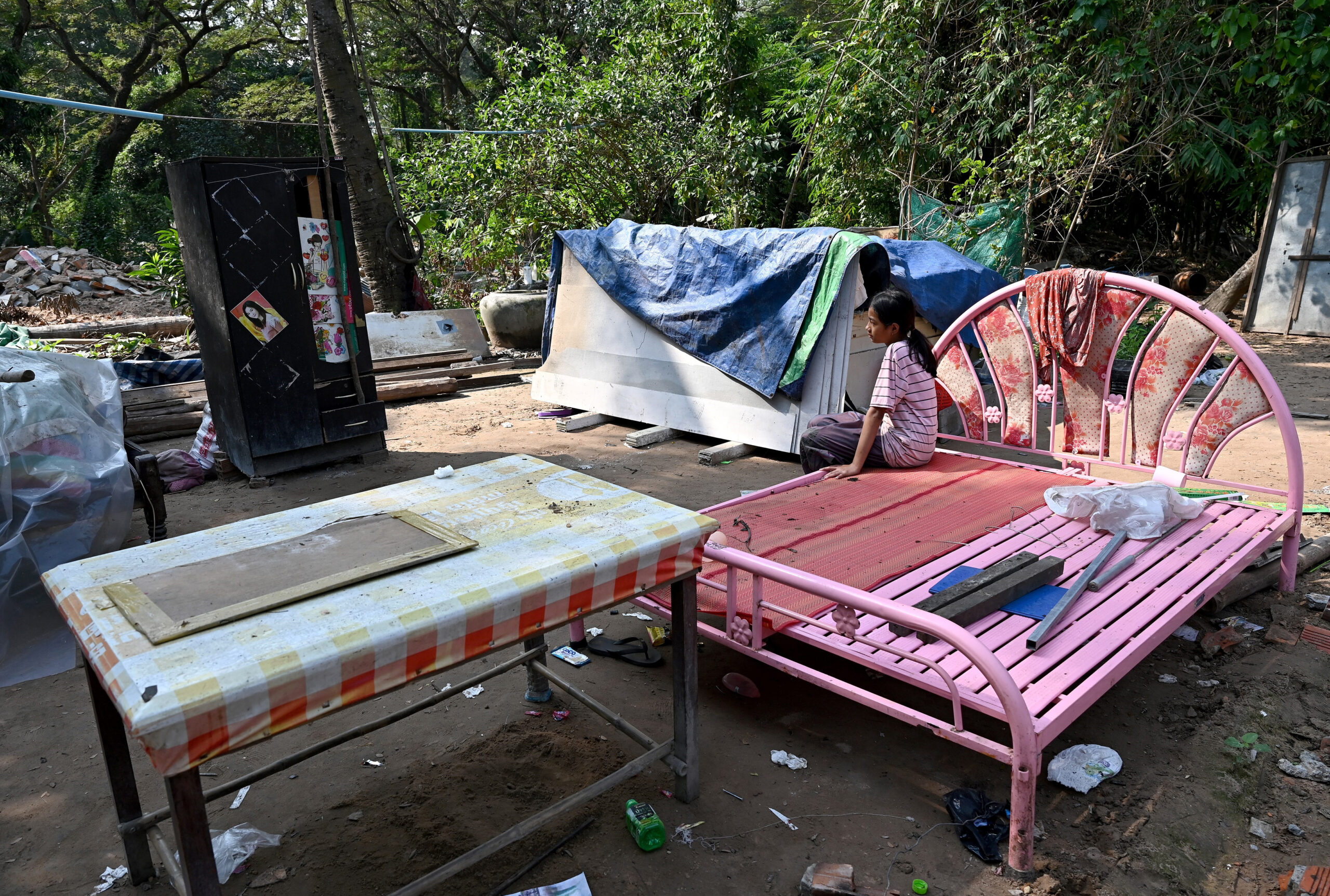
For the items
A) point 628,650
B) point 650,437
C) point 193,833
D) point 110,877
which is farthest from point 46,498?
point 650,437

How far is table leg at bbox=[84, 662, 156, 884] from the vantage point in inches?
81.3

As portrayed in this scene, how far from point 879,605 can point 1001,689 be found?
373mm

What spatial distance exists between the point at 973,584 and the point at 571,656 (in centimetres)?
156

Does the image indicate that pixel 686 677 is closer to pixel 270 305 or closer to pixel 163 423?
pixel 270 305

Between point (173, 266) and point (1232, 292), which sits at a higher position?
point (173, 266)

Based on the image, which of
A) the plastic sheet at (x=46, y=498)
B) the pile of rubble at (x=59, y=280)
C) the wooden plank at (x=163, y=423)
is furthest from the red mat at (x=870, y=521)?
the pile of rubble at (x=59, y=280)

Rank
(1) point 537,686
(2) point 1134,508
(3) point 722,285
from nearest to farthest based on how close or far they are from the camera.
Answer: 1. (1) point 537,686
2. (2) point 1134,508
3. (3) point 722,285

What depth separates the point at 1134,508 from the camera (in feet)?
11.7

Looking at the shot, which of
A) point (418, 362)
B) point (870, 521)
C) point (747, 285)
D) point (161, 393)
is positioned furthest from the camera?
point (418, 362)

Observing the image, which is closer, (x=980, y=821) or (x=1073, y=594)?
(x=980, y=821)

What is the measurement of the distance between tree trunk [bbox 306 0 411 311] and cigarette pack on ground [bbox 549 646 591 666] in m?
5.79

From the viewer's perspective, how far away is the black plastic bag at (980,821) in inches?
88.8

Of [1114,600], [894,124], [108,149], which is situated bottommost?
[1114,600]

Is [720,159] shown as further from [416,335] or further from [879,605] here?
[879,605]
